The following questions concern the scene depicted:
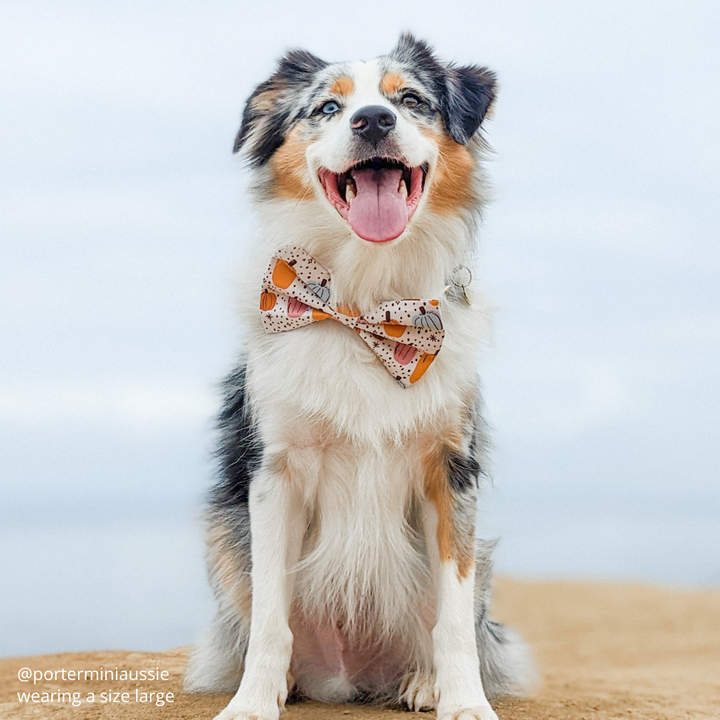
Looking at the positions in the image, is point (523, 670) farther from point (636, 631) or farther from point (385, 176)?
point (636, 631)

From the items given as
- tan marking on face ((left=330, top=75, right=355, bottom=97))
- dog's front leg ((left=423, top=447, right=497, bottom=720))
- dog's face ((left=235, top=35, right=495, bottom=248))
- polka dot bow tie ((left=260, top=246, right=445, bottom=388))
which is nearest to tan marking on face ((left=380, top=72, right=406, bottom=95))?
dog's face ((left=235, top=35, right=495, bottom=248))

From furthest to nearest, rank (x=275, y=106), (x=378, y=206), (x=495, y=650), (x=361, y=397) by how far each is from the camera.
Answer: (x=495, y=650) → (x=275, y=106) → (x=361, y=397) → (x=378, y=206)

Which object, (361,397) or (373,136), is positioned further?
(361,397)

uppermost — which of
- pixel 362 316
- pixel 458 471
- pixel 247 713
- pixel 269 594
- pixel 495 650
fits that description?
pixel 362 316

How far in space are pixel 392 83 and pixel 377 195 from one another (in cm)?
55

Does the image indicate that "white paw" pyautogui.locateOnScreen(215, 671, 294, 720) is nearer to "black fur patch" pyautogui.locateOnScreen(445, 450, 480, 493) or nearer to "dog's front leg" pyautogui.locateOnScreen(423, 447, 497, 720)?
"dog's front leg" pyautogui.locateOnScreen(423, 447, 497, 720)

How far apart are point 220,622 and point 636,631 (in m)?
6.75

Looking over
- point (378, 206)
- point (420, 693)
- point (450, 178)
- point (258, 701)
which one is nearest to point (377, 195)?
point (378, 206)

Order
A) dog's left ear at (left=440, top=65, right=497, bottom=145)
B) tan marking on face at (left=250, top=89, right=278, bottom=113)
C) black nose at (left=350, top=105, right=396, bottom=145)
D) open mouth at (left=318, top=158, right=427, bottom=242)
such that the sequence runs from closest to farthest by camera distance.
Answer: black nose at (left=350, top=105, right=396, bottom=145) → open mouth at (left=318, top=158, right=427, bottom=242) → dog's left ear at (left=440, top=65, right=497, bottom=145) → tan marking on face at (left=250, top=89, right=278, bottom=113)

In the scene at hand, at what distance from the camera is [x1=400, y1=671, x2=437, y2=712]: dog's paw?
408 centimetres

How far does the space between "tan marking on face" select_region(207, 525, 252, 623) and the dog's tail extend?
1060mm

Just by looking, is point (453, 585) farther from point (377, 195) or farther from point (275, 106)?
point (275, 106)

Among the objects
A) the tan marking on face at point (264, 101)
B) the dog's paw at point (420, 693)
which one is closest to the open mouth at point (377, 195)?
the tan marking on face at point (264, 101)

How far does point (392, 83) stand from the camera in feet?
12.7
